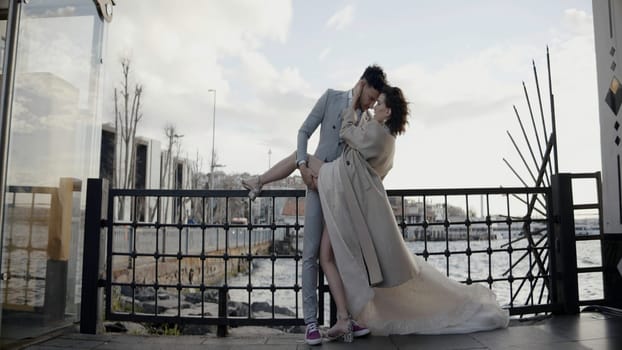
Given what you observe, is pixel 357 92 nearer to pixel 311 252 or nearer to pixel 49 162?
pixel 311 252

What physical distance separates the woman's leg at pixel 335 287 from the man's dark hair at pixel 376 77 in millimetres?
953

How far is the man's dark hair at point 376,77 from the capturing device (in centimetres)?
257

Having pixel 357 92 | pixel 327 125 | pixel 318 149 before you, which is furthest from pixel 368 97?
pixel 318 149

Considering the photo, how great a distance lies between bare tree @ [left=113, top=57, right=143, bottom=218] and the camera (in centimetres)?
1984

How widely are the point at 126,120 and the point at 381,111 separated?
19907 millimetres

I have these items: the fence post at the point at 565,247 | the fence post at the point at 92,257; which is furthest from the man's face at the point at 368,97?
the fence post at the point at 92,257

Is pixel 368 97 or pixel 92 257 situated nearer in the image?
pixel 368 97

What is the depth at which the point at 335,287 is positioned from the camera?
102 inches

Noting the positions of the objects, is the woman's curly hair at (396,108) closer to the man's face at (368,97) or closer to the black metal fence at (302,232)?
the man's face at (368,97)

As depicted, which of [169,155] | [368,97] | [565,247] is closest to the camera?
[368,97]

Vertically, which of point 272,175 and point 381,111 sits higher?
point 381,111

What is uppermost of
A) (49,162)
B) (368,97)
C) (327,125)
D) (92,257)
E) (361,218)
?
(368,97)

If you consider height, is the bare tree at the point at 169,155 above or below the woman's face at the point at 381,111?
above

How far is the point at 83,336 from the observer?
285cm
